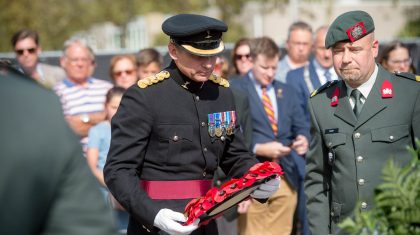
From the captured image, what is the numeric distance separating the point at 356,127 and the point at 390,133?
0.21 meters

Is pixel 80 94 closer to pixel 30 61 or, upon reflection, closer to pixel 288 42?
pixel 30 61

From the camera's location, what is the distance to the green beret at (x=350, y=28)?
15.5ft

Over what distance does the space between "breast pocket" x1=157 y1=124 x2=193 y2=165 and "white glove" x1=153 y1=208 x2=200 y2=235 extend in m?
0.41

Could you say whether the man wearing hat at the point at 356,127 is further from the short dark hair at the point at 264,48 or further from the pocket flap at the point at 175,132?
the short dark hair at the point at 264,48

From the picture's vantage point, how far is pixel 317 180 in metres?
4.93

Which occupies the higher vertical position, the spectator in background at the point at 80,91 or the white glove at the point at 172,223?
the spectator in background at the point at 80,91

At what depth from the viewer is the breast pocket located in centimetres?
463

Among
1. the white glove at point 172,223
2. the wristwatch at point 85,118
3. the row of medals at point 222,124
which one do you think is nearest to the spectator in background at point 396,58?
the wristwatch at point 85,118

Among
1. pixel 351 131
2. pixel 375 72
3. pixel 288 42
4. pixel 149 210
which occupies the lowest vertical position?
pixel 149 210

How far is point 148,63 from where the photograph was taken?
8703 mm

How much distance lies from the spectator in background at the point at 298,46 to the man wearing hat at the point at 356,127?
177 inches

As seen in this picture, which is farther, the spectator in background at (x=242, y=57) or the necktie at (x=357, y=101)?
the spectator in background at (x=242, y=57)

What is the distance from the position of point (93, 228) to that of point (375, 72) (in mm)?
2854

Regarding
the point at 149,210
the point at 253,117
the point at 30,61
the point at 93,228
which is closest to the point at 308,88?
the point at 253,117
